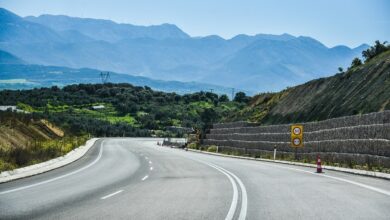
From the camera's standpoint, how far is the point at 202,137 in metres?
73.6

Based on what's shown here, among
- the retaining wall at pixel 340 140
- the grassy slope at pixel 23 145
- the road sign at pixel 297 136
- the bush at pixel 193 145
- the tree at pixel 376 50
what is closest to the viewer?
the retaining wall at pixel 340 140

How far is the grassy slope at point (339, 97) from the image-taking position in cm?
3700

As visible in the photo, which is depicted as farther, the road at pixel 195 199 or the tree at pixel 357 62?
the tree at pixel 357 62

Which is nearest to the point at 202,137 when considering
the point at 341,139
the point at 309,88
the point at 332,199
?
the point at 309,88

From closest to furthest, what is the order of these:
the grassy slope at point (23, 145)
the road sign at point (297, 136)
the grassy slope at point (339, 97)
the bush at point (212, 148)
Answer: the grassy slope at point (23, 145) → the road sign at point (297, 136) → the grassy slope at point (339, 97) → the bush at point (212, 148)

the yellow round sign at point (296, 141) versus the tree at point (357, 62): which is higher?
the tree at point (357, 62)

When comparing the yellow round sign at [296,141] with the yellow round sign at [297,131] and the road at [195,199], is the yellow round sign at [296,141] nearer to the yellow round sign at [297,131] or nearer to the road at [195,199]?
the yellow round sign at [297,131]

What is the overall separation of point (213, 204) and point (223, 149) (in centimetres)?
4702

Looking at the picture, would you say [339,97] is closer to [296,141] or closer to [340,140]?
[296,141]

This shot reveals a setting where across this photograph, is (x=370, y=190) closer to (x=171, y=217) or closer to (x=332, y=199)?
(x=332, y=199)

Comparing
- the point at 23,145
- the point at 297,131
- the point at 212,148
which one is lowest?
the point at 23,145

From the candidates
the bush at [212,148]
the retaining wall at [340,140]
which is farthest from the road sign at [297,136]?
the bush at [212,148]

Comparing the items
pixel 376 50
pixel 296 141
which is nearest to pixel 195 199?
pixel 296 141

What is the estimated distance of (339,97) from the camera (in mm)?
43281
